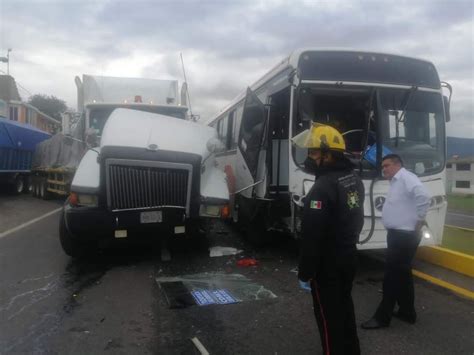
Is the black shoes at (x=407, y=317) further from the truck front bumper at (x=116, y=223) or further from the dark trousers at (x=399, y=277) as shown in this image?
the truck front bumper at (x=116, y=223)

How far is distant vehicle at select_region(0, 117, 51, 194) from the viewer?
58.5 ft

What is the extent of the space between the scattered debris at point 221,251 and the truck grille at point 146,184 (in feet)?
4.82

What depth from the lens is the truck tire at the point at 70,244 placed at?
7.09 metres

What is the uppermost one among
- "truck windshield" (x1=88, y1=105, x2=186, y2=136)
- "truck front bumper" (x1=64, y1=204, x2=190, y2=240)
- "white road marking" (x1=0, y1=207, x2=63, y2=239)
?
"truck windshield" (x1=88, y1=105, x2=186, y2=136)

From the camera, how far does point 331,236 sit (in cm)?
339

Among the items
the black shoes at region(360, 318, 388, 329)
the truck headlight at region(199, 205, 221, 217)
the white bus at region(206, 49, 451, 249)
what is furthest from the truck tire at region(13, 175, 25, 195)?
the black shoes at region(360, 318, 388, 329)

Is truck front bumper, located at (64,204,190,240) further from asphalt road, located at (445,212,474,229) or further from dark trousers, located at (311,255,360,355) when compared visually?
asphalt road, located at (445,212,474,229)

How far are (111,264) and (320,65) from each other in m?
4.32

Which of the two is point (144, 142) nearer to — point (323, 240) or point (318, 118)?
point (318, 118)

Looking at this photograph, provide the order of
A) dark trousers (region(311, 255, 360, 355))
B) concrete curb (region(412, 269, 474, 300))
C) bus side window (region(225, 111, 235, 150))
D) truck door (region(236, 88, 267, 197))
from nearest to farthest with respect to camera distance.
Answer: dark trousers (region(311, 255, 360, 355)) < concrete curb (region(412, 269, 474, 300)) < truck door (region(236, 88, 267, 197)) < bus side window (region(225, 111, 235, 150))

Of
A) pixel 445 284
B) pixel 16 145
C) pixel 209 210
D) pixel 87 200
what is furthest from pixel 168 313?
pixel 16 145

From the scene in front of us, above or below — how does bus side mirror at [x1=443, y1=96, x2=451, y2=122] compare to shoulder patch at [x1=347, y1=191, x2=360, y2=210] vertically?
above

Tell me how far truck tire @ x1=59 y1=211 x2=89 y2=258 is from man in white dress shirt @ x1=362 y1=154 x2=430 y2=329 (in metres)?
4.51

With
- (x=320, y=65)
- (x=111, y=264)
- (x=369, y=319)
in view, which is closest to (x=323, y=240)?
(x=369, y=319)
